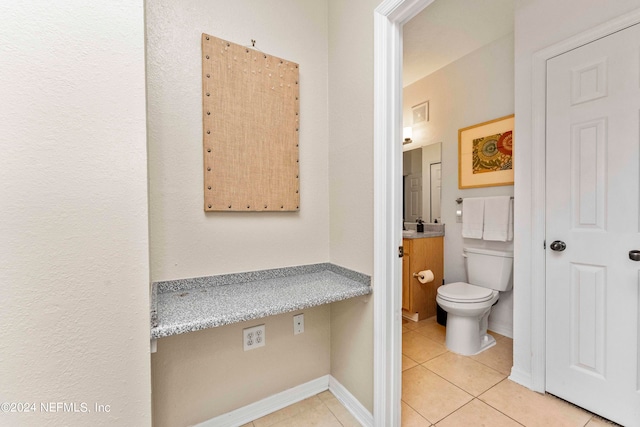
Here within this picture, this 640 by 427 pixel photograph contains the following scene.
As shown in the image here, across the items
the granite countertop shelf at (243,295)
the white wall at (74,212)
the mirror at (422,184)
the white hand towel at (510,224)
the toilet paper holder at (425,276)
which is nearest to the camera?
the white wall at (74,212)

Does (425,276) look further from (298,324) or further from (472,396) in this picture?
(298,324)

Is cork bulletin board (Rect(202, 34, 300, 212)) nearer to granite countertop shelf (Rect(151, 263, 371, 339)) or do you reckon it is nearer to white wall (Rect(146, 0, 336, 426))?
white wall (Rect(146, 0, 336, 426))

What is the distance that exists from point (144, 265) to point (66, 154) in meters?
0.39

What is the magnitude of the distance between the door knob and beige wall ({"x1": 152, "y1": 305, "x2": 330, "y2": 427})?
→ 141 cm

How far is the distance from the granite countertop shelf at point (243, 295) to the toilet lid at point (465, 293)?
1.03 metres

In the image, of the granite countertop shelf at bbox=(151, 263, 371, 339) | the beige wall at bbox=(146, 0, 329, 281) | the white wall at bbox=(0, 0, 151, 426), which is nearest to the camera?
the white wall at bbox=(0, 0, 151, 426)

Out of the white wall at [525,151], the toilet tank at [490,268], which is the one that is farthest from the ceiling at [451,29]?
the toilet tank at [490,268]

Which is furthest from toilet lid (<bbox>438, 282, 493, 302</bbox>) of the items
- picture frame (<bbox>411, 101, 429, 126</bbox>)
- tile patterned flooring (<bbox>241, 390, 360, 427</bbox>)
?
picture frame (<bbox>411, 101, 429, 126</bbox>)

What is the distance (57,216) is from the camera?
76 cm

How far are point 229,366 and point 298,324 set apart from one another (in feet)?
1.37

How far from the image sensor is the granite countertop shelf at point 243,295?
39.1 inches

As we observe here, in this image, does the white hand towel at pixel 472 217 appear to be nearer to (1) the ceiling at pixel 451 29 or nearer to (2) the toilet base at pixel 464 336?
(2) the toilet base at pixel 464 336

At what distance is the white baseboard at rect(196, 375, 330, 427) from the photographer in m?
1.36

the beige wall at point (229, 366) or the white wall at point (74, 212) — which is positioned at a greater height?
the white wall at point (74, 212)
